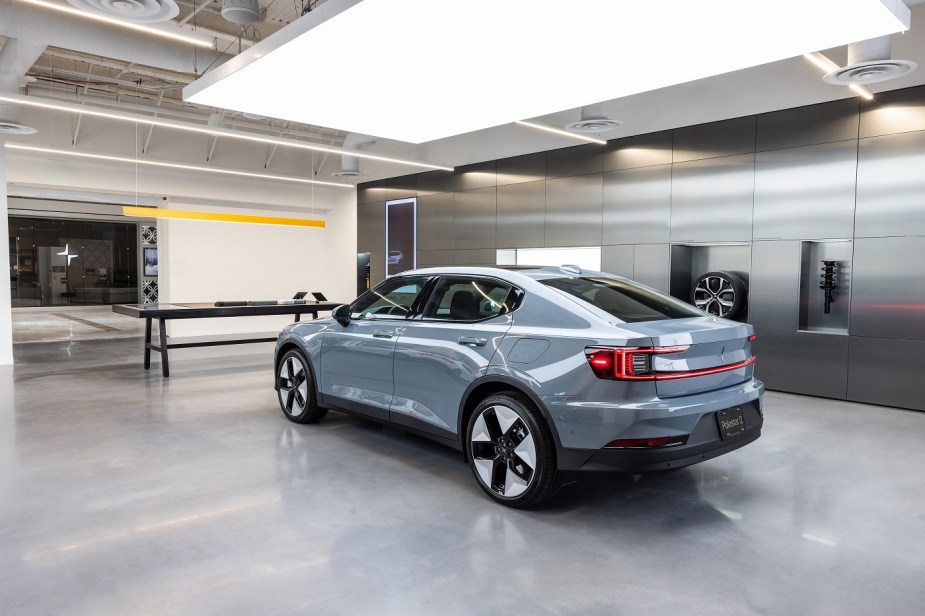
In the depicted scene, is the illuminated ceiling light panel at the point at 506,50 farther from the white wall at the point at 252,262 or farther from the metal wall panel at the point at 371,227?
the white wall at the point at 252,262

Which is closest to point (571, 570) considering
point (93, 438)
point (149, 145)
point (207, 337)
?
point (93, 438)

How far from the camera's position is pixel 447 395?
3518 mm

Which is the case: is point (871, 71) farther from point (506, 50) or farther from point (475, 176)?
point (475, 176)

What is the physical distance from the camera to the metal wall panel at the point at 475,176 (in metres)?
9.92

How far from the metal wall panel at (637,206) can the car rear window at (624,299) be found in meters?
4.31

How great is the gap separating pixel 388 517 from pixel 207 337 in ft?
29.6

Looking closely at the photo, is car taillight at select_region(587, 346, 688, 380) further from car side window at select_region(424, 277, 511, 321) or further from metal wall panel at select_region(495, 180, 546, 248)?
metal wall panel at select_region(495, 180, 546, 248)

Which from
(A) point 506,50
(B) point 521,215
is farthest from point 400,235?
(A) point 506,50

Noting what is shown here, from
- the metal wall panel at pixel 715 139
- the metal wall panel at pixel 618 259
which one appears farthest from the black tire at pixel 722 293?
the metal wall panel at pixel 715 139

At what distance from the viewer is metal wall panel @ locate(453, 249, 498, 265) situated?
9984 millimetres

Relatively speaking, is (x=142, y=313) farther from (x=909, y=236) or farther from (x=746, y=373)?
(x=909, y=236)

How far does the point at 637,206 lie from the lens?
7.91m

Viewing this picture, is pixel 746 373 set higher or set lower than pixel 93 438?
higher

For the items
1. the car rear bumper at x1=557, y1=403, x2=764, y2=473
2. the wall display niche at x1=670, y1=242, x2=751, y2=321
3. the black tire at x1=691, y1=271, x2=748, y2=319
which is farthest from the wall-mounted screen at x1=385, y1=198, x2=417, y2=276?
the car rear bumper at x1=557, y1=403, x2=764, y2=473
